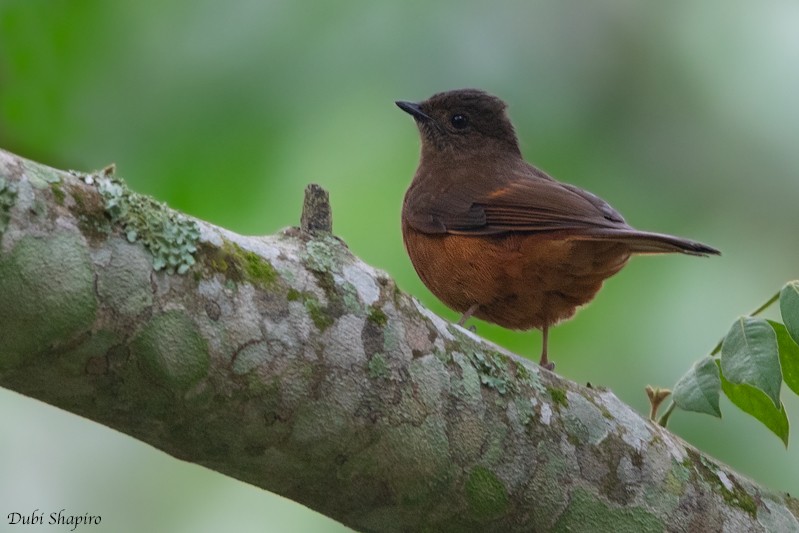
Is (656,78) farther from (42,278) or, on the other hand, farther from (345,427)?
(42,278)

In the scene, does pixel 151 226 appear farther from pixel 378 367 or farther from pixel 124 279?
pixel 378 367

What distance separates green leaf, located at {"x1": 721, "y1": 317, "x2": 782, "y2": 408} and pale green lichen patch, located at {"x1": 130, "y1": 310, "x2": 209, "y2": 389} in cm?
147

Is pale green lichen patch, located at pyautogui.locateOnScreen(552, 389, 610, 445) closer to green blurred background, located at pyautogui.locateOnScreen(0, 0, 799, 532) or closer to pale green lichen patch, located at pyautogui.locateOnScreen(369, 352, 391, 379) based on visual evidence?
pale green lichen patch, located at pyautogui.locateOnScreen(369, 352, 391, 379)

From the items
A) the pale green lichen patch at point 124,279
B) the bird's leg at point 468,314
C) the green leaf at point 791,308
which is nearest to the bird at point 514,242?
the bird's leg at point 468,314

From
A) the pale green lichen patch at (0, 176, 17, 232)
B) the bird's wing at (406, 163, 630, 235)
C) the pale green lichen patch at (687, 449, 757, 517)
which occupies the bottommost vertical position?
the pale green lichen patch at (687, 449, 757, 517)

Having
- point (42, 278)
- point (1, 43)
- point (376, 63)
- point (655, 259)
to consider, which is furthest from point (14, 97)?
point (655, 259)

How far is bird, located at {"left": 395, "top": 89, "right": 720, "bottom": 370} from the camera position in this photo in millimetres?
4301

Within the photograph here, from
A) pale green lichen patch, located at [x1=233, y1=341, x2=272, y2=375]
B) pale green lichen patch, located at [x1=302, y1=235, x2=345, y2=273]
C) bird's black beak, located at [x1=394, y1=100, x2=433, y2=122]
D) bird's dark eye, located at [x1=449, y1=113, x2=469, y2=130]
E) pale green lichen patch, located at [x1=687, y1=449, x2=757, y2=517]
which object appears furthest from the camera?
bird's dark eye, located at [x1=449, y1=113, x2=469, y2=130]

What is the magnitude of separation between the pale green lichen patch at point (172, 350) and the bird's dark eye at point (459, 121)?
3.89m

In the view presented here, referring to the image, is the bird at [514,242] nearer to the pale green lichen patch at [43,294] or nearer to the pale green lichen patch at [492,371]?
the pale green lichen patch at [492,371]

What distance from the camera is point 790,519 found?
10.3ft

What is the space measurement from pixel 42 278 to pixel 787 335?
2.17 m

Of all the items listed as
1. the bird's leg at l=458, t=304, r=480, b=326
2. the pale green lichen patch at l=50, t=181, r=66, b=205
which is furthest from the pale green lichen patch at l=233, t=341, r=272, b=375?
the bird's leg at l=458, t=304, r=480, b=326

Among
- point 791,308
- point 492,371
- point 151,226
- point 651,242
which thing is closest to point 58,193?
point 151,226
